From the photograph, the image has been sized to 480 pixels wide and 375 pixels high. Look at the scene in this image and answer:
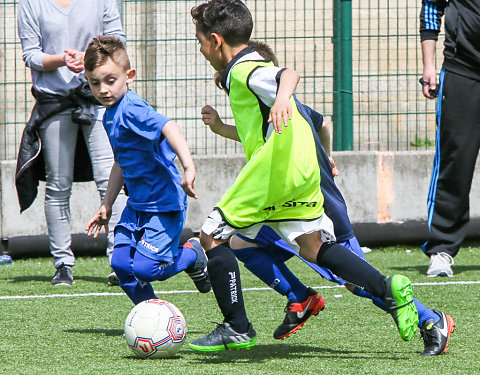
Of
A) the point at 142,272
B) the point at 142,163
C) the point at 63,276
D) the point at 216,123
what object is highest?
the point at 216,123

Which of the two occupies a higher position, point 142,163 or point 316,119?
point 316,119

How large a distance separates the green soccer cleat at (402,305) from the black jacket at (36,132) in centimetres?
306

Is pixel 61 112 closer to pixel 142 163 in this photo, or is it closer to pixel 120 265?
pixel 142 163

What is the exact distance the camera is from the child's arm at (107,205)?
4.36 m

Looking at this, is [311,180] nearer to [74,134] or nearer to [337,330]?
[337,330]

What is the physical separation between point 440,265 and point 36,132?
2.84m

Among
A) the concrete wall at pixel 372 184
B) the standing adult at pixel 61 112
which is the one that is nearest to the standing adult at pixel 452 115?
the concrete wall at pixel 372 184

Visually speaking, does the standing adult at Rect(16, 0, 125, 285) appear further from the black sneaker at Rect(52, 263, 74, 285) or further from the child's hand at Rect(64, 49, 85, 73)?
the child's hand at Rect(64, 49, 85, 73)

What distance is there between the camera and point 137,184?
4492 millimetres

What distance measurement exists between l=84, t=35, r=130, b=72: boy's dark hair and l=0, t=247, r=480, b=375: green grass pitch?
1316 millimetres

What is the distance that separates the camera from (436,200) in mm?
6074

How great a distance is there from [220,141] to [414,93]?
1856mm

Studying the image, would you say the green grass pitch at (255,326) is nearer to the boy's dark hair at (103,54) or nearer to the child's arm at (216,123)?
the child's arm at (216,123)

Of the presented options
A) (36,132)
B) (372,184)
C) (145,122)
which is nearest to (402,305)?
(145,122)
